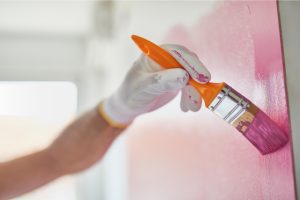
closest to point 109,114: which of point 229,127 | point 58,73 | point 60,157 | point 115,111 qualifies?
point 115,111

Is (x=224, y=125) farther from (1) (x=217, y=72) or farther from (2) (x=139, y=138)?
(2) (x=139, y=138)

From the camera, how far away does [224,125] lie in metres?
0.65

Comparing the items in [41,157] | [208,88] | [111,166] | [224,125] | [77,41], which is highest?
[208,88]

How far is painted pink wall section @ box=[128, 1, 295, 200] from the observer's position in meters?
0.51

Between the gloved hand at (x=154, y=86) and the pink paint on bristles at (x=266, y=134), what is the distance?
109mm

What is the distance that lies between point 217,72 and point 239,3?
0.48ft

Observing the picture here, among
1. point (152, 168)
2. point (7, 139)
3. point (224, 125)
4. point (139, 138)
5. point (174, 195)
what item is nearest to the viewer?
point (224, 125)

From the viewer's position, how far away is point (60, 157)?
115 centimetres

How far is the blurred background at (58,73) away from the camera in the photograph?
1.43 m

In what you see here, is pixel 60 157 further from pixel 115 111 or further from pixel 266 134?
pixel 266 134

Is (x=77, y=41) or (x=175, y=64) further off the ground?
(x=175, y=64)

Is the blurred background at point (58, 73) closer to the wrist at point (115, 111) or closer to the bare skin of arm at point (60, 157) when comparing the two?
the bare skin of arm at point (60, 157)

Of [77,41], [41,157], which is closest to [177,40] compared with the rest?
[41,157]

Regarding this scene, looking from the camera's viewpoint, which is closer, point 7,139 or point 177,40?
point 177,40
